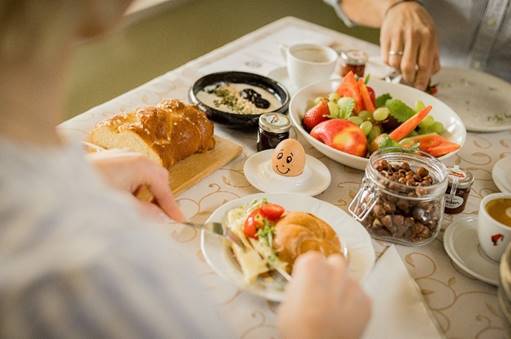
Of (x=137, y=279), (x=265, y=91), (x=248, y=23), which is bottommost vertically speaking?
(x=248, y=23)

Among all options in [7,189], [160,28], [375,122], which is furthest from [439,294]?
[160,28]

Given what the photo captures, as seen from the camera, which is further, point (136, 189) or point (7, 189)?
point (136, 189)

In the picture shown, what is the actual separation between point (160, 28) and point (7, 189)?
267cm

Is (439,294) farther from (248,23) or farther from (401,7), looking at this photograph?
(248,23)

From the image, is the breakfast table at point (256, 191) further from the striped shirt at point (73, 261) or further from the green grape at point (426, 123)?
the striped shirt at point (73, 261)

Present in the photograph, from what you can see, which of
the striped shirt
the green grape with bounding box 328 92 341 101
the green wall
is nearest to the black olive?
the green grape with bounding box 328 92 341 101

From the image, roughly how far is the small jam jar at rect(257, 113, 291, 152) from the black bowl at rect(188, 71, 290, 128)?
0.08m

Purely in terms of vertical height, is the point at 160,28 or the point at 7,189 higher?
the point at 7,189

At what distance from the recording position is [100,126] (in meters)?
1.24

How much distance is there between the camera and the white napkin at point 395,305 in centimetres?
87

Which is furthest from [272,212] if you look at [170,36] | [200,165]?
[170,36]

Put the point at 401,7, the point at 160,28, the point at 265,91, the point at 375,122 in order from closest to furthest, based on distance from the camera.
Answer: the point at 375,122
the point at 265,91
the point at 401,7
the point at 160,28

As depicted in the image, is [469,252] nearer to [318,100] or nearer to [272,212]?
[272,212]

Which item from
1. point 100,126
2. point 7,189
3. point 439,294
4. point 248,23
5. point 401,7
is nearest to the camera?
point 7,189
